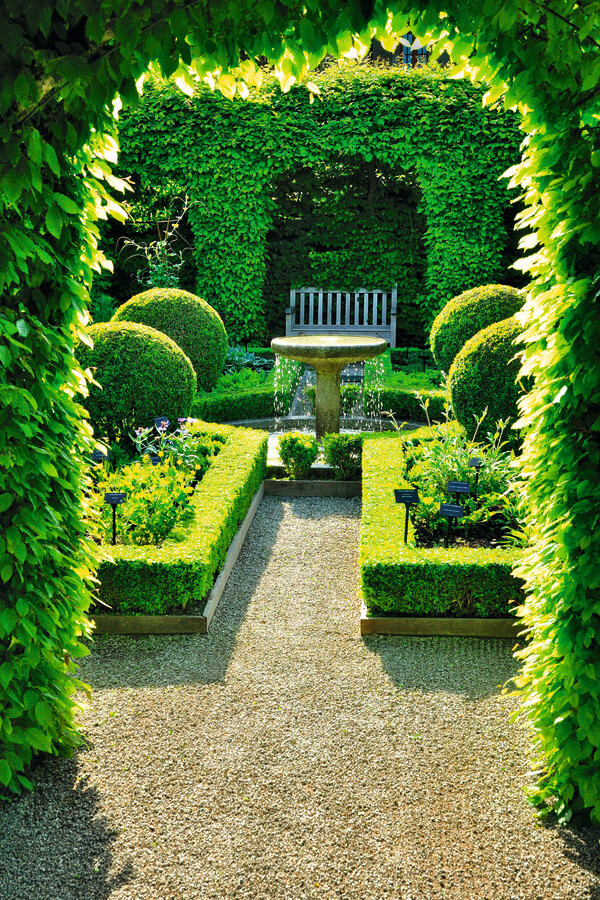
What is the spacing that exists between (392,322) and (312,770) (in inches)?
420

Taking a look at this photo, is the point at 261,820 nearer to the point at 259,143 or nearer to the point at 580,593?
the point at 580,593

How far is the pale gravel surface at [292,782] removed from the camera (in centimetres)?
271

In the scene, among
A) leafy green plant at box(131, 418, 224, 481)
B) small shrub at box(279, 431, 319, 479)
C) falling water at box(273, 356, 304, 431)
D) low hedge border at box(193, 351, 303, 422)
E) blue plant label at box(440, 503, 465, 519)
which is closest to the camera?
blue plant label at box(440, 503, 465, 519)

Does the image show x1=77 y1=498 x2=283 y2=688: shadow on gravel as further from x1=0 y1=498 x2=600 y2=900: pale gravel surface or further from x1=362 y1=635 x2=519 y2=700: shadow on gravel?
x1=362 y1=635 x2=519 y2=700: shadow on gravel

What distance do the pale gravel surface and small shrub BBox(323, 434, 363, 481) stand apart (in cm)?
302

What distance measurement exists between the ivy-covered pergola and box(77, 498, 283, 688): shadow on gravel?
2.41ft

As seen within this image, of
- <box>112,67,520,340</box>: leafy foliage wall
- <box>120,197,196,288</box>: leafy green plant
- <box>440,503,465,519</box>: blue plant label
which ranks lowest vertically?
<box>440,503,465,519</box>: blue plant label

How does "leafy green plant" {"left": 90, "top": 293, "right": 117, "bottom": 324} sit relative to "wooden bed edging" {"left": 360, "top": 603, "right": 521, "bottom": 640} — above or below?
above

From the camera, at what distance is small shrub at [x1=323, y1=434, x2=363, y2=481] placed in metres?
7.64

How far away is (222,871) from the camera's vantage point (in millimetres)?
2729

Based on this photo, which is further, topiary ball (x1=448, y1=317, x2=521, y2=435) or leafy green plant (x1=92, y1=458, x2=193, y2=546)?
topiary ball (x1=448, y1=317, x2=521, y2=435)

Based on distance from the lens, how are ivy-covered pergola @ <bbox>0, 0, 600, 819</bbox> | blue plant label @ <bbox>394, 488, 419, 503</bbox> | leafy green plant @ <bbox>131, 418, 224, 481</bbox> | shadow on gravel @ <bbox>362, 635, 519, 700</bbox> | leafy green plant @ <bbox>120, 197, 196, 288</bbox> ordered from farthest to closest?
1. leafy green plant @ <bbox>120, 197, 196, 288</bbox>
2. leafy green plant @ <bbox>131, 418, 224, 481</bbox>
3. blue plant label @ <bbox>394, 488, 419, 503</bbox>
4. shadow on gravel @ <bbox>362, 635, 519, 700</bbox>
5. ivy-covered pergola @ <bbox>0, 0, 600, 819</bbox>


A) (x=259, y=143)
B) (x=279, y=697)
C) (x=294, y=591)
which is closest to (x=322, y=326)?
(x=259, y=143)

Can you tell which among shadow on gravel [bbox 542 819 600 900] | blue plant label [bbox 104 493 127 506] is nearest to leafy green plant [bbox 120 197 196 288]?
blue plant label [bbox 104 493 127 506]
